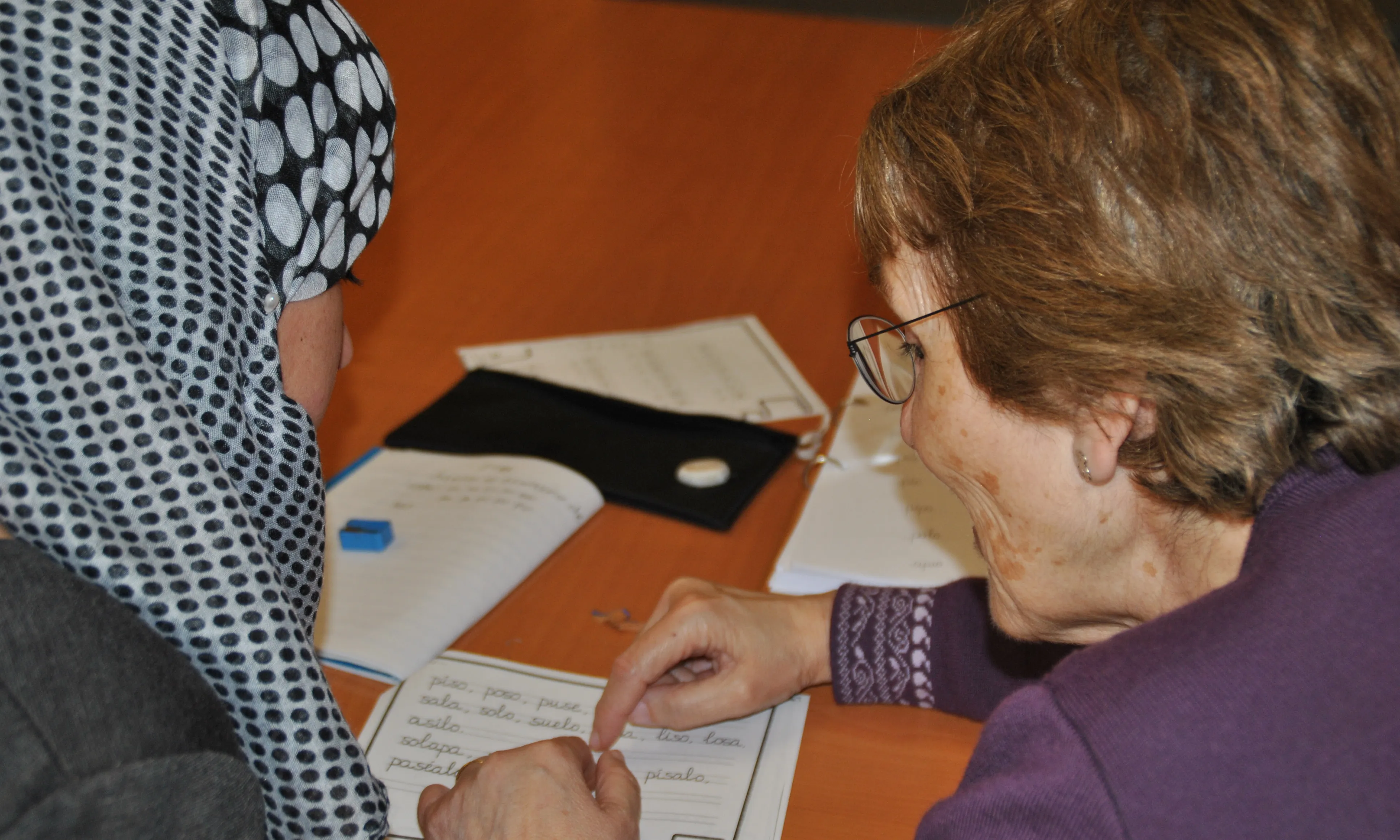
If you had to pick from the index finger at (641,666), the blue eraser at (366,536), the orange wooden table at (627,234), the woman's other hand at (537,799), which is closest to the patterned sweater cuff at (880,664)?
the orange wooden table at (627,234)

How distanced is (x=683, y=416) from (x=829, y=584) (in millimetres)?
341

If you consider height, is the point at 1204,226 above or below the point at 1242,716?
above

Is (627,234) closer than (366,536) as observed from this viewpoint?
No

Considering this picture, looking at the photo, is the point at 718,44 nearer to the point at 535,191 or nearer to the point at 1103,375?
the point at 535,191

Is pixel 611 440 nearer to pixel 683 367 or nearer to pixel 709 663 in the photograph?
pixel 683 367

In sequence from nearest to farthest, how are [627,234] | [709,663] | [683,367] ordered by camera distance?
1. [709,663]
2. [683,367]
3. [627,234]

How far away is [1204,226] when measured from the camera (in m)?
0.68

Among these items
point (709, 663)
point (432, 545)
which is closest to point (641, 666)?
point (709, 663)

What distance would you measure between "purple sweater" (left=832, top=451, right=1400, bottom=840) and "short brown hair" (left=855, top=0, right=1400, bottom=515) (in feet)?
→ 0.22

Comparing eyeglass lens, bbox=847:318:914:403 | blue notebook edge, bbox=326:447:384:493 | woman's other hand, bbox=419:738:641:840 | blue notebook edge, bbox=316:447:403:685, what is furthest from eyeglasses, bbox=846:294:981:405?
blue notebook edge, bbox=326:447:384:493

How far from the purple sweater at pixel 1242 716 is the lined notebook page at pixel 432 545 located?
2.06 feet

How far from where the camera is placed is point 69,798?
587 millimetres

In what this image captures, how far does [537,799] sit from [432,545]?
0.44 m

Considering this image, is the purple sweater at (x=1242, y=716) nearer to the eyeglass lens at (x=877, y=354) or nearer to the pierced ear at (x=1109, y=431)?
the pierced ear at (x=1109, y=431)
